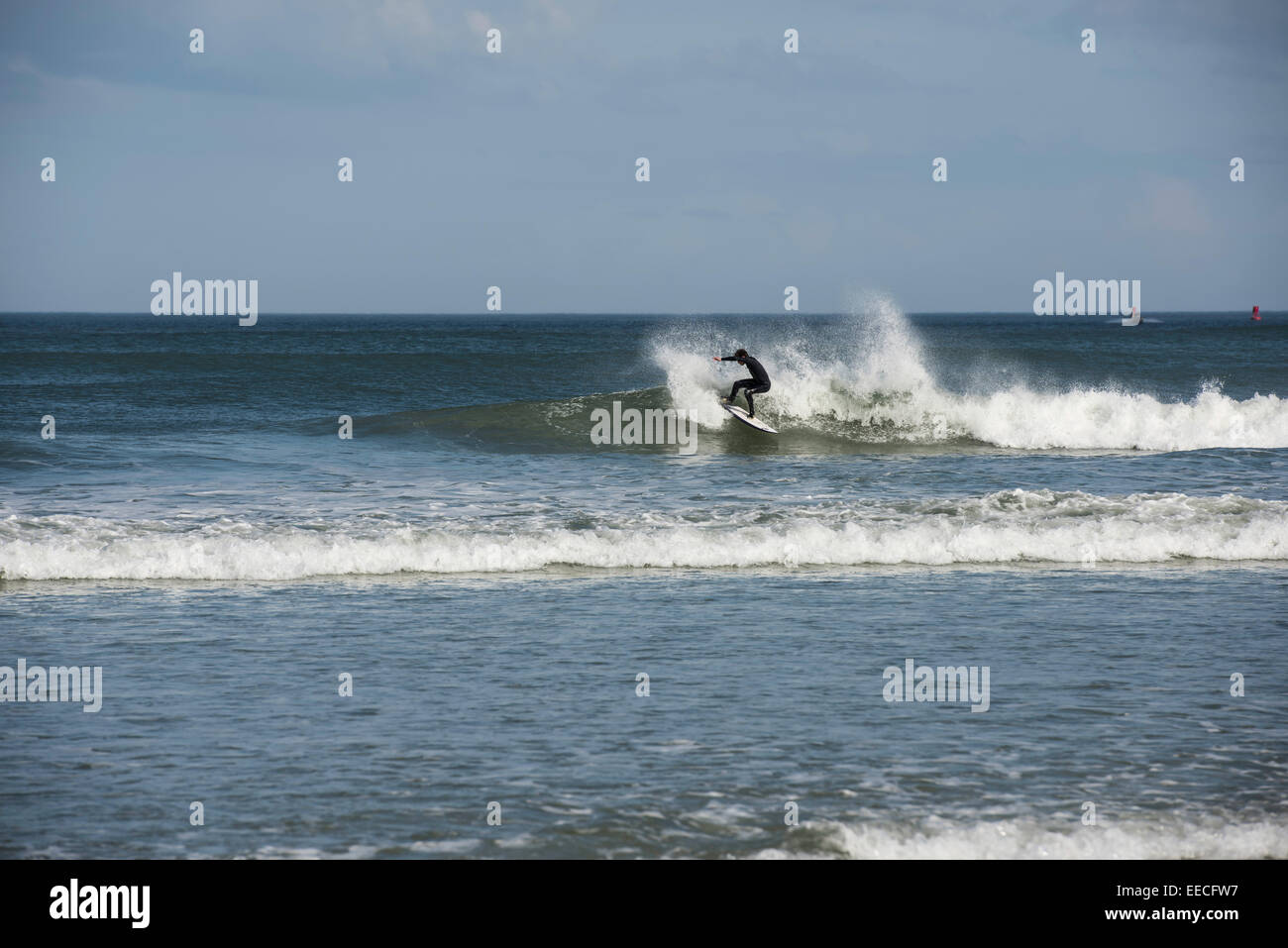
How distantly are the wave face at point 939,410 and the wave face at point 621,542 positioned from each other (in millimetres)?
10914

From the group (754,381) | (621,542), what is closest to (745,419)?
(754,381)

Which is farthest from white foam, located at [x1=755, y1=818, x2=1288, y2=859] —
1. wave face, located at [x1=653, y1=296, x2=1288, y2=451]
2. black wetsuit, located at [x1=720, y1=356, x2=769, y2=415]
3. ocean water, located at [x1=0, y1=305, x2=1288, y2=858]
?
wave face, located at [x1=653, y1=296, x2=1288, y2=451]

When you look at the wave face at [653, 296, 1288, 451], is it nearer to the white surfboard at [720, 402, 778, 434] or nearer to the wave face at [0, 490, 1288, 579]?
the white surfboard at [720, 402, 778, 434]

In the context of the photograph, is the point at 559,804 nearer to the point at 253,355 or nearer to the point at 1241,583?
the point at 1241,583

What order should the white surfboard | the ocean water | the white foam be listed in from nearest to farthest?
the white foam
the ocean water
the white surfboard

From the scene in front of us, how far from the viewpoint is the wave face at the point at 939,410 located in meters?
25.9

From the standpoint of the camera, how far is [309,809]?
6.08m

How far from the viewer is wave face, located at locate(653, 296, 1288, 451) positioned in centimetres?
2594

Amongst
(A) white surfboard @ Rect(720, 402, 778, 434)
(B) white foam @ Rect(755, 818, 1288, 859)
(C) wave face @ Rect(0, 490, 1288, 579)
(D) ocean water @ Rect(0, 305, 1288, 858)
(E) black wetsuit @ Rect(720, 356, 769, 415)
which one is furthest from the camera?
(A) white surfboard @ Rect(720, 402, 778, 434)

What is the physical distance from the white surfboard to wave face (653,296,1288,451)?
0.71 metres

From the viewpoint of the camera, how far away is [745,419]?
82.6ft

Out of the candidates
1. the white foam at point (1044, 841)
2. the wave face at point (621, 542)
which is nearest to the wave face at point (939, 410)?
the wave face at point (621, 542)
